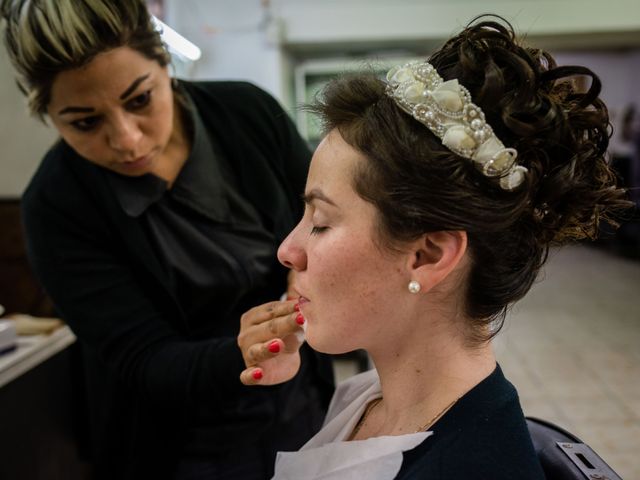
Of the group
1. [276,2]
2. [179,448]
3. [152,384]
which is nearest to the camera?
[152,384]

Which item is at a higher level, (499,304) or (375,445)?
(499,304)

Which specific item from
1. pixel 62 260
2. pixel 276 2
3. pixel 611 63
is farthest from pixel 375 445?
pixel 611 63

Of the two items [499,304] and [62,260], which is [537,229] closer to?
[499,304]

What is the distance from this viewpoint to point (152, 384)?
104cm

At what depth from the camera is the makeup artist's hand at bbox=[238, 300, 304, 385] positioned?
85 centimetres

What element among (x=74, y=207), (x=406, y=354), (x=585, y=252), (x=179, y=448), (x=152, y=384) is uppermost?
(x=74, y=207)

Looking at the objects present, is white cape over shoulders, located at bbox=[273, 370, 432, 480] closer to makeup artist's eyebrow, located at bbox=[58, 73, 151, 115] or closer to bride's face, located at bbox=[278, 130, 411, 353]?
bride's face, located at bbox=[278, 130, 411, 353]

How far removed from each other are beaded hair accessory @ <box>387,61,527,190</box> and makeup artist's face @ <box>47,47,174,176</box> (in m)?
0.56

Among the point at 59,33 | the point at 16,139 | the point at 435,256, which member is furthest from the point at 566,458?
the point at 16,139

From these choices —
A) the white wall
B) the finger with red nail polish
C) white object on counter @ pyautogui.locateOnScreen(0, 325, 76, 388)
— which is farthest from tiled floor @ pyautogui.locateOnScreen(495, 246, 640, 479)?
the white wall

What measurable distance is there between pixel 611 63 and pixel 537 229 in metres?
8.24

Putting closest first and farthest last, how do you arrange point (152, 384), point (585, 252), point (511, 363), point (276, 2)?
point (152, 384) < point (511, 363) < point (276, 2) < point (585, 252)

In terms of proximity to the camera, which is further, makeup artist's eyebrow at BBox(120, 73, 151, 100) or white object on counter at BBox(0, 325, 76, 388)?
white object on counter at BBox(0, 325, 76, 388)

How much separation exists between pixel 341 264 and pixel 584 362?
2902 millimetres
